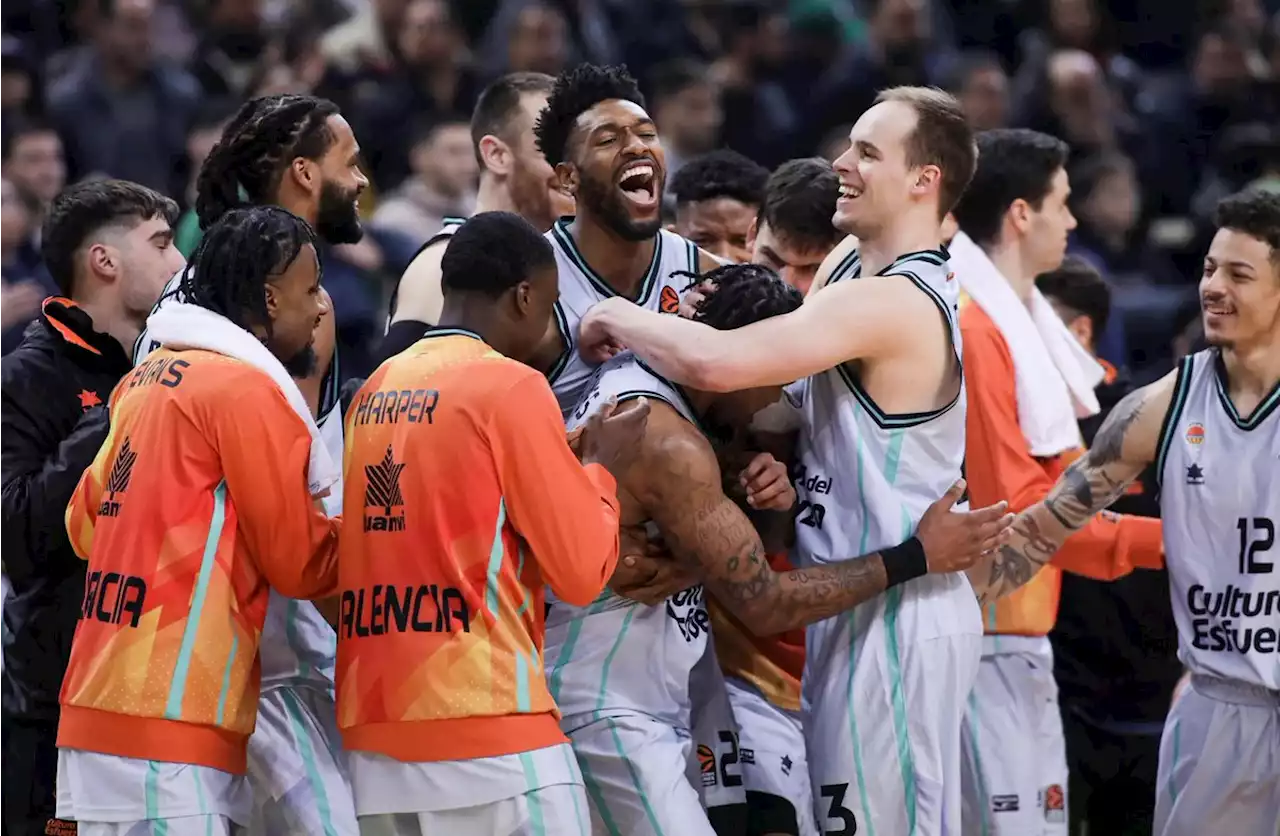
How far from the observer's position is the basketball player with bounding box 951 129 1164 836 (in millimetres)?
5891

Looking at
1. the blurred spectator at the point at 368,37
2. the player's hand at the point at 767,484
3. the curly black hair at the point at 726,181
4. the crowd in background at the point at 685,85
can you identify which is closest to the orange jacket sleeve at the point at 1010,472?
the curly black hair at the point at 726,181

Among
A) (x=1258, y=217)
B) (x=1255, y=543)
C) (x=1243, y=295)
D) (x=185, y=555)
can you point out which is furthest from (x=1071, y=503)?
(x=185, y=555)

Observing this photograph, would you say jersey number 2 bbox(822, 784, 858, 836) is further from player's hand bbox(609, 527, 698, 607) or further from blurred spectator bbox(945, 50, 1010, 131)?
blurred spectator bbox(945, 50, 1010, 131)

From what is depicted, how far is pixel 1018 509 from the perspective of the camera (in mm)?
5848

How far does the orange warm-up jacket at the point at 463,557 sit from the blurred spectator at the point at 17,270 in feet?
13.2

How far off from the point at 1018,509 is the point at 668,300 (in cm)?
136

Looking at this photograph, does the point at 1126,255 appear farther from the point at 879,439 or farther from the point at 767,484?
the point at 767,484

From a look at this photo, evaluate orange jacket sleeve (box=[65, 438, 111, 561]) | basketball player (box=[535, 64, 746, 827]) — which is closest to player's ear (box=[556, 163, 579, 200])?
basketball player (box=[535, 64, 746, 827])

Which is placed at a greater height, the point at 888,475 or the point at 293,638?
the point at 888,475

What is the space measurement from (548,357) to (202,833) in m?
1.73

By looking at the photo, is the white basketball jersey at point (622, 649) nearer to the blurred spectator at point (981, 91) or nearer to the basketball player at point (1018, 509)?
the basketball player at point (1018, 509)

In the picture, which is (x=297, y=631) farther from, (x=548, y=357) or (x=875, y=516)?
(x=875, y=516)

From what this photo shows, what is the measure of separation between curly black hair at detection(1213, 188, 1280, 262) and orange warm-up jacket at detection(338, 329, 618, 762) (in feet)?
8.50

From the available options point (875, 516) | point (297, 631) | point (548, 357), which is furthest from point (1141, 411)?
point (297, 631)
